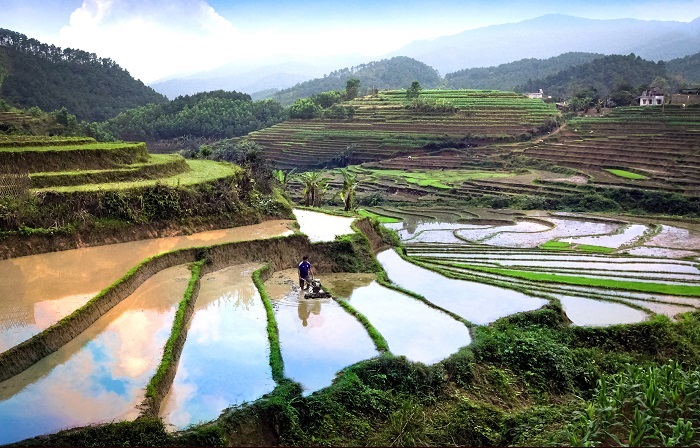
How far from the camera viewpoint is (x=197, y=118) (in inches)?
2689

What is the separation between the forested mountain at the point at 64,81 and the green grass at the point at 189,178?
1475 inches

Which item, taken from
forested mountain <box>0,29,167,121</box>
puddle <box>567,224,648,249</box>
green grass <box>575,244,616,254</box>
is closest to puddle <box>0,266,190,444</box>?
green grass <box>575,244,616,254</box>

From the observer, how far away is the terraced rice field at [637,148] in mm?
36125

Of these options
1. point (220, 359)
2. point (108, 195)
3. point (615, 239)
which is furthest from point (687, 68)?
point (220, 359)

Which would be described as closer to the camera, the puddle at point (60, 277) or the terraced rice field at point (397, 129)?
the puddle at point (60, 277)

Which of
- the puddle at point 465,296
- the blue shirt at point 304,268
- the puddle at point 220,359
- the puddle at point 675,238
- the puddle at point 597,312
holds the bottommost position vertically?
the puddle at point 675,238

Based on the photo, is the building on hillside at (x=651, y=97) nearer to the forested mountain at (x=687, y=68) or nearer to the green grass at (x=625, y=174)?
the green grass at (x=625, y=174)

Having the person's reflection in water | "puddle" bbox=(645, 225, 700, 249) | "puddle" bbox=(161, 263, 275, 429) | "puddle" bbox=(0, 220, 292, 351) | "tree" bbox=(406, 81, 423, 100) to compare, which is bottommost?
"puddle" bbox=(645, 225, 700, 249)

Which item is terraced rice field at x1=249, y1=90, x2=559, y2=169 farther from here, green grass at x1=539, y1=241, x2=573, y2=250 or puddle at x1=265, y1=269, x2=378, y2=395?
puddle at x1=265, y1=269, x2=378, y2=395

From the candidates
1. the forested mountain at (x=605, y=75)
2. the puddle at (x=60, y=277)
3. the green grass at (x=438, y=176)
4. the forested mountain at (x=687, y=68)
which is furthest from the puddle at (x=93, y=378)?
the forested mountain at (x=687, y=68)

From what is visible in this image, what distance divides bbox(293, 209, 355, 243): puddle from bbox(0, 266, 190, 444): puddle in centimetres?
698

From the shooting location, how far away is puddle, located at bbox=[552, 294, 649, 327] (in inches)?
546

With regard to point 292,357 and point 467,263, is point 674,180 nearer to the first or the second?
point 467,263

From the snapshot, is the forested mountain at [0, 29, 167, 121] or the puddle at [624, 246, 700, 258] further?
the forested mountain at [0, 29, 167, 121]
